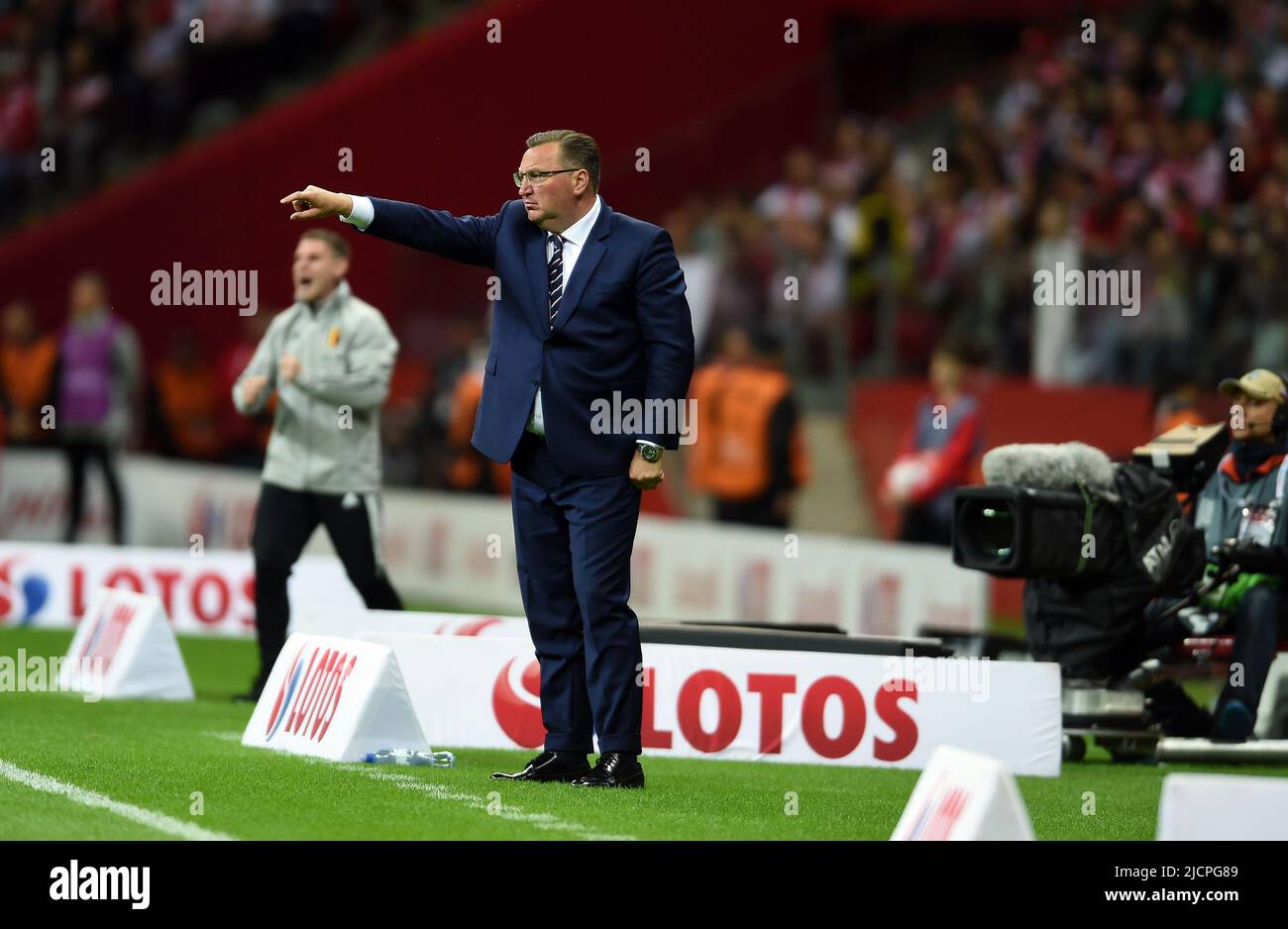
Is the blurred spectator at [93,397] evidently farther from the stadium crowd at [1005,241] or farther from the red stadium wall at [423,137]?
the red stadium wall at [423,137]

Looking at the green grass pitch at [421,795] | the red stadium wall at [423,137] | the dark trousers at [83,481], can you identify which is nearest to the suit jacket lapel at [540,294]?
the green grass pitch at [421,795]

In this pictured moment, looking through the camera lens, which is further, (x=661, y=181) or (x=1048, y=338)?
(x=661, y=181)

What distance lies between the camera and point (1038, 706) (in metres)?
10.4

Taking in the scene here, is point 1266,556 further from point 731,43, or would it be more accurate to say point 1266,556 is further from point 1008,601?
point 731,43

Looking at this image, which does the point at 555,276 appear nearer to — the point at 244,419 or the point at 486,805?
the point at 486,805

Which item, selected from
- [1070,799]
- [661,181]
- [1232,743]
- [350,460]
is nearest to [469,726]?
[350,460]

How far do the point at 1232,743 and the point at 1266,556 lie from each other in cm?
88

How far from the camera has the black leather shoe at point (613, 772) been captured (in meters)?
8.60

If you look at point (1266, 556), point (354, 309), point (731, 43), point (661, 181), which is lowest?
point (1266, 556)

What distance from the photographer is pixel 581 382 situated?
8.61 meters

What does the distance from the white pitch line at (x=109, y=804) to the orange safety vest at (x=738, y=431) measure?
9.15 metres

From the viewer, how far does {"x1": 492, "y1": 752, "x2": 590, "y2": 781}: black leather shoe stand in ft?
28.8

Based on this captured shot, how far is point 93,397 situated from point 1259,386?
1196 cm
